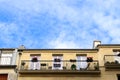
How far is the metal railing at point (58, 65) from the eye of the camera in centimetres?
4347

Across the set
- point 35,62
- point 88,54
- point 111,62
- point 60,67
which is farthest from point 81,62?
point 35,62

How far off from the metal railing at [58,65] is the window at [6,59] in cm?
156

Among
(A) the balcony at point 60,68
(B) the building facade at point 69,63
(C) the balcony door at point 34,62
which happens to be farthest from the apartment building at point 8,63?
(C) the balcony door at point 34,62

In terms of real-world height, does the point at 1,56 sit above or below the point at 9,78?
above

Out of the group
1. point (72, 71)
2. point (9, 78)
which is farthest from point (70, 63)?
point (9, 78)

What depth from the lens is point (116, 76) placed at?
41875mm

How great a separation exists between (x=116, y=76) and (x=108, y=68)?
1.28 meters

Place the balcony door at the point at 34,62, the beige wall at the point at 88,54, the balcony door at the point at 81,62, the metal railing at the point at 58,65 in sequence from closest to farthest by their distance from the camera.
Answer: the beige wall at the point at 88,54, the metal railing at the point at 58,65, the balcony door at the point at 81,62, the balcony door at the point at 34,62

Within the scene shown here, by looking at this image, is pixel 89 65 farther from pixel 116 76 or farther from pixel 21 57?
pixel 21 57

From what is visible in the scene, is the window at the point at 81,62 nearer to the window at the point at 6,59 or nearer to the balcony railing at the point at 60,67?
the balcony railing at the point at 60,67

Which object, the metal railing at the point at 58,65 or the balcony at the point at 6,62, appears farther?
the metal railing at the point at 58,65

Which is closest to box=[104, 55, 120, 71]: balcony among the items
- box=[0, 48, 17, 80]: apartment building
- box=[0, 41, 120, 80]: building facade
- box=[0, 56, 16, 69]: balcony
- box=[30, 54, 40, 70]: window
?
box=[0, 41, 120, 80]: building facade

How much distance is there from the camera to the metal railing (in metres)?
43.5

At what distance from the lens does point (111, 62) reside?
141ft
